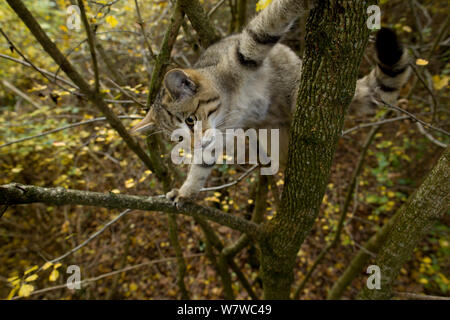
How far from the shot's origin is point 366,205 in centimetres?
503

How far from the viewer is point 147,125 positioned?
7.09ft

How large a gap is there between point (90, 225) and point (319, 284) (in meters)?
4.59

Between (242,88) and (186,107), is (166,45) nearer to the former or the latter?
(186,107)

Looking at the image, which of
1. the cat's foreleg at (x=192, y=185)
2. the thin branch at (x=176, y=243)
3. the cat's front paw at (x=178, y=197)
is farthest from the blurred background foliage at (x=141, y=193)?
the cat's front paw at (x=178, y=197)

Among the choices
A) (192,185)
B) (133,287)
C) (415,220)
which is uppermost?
(192,185)

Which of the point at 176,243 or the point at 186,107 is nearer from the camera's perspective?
the point at 186,107

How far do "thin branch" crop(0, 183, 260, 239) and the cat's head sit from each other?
2.28 feet

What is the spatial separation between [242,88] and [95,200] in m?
1.52

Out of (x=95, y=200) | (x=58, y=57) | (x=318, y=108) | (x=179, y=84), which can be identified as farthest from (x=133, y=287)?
(x=318, y=108)

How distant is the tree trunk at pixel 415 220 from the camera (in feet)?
5.06

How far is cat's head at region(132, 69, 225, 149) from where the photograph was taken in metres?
2.11

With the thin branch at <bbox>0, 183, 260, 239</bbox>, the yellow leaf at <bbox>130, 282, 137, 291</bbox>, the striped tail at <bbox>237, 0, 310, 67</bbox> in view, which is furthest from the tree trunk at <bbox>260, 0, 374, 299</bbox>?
the yellow leaf at <bbox>130, 282, 137, 291</bbox>

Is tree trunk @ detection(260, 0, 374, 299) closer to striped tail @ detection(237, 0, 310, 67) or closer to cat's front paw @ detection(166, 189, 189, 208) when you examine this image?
striped tail @ detection(237, 0, 310, 67)

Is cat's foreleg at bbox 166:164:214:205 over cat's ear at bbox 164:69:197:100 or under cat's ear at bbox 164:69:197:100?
under
